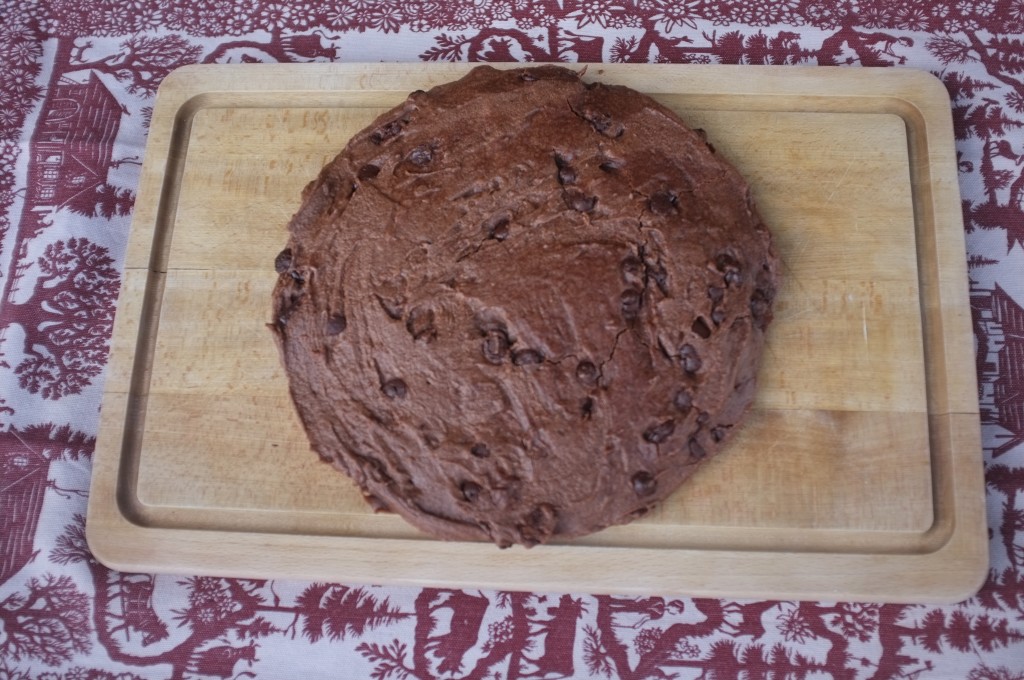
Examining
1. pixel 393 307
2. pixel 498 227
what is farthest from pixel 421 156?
pixel 393 307

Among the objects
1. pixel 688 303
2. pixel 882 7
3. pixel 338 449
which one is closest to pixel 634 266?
pixel 688 303

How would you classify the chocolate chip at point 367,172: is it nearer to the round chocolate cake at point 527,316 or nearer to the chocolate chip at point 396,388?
the round chocolate cake at point 527,316

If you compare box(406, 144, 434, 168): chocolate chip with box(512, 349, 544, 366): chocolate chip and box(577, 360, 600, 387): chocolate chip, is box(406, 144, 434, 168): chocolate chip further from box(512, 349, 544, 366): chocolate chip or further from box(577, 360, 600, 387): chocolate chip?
box(577, 360, 600, 387): chocolate chip

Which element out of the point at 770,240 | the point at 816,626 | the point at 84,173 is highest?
the point at 84,173

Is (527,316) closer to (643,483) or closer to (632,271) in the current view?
(632,271)

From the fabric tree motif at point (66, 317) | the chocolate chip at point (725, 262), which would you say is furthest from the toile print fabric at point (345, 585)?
the chocolate chip at point (725, 262)

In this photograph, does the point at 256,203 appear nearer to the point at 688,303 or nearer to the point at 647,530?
the point at 688,303

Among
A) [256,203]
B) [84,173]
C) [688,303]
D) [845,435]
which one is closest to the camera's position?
[688,303]

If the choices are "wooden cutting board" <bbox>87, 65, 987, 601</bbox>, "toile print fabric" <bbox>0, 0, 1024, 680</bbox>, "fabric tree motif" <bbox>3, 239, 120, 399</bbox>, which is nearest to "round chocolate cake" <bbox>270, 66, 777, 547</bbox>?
"wooden cutting board" <bbox>87, 65, 987, 601</bbox>
